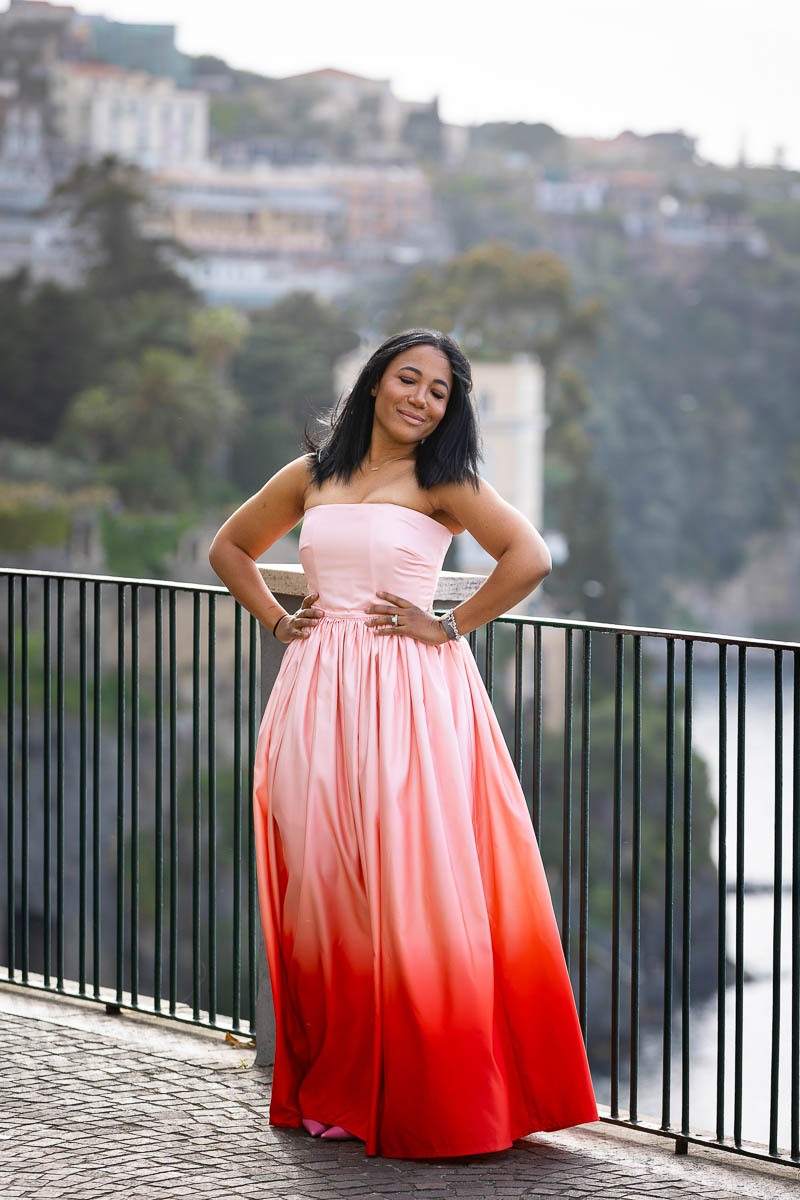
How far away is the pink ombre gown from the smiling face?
0.18 meters

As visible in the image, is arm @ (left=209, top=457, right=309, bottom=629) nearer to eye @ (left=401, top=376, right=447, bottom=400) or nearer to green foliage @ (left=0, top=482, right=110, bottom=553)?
eye @ (left=401, top=376, right=447, bottom=400)

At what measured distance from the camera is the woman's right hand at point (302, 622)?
3.21m

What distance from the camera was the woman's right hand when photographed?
321 cm

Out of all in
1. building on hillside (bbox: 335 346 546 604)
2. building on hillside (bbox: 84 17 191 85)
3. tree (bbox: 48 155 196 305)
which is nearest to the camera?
building on hillside (bbox: 335 346 546 604)

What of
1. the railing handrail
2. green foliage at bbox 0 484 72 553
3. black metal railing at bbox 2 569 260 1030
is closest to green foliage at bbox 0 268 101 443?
green foliage at bbox 0 484 72 553

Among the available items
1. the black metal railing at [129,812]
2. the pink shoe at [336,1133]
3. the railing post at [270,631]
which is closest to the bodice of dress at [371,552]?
the railing post at [270,631]

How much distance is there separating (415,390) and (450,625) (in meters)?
0.48

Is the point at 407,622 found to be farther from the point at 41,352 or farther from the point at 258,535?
the point at 41,352

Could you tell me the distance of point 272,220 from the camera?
63938 millimetres

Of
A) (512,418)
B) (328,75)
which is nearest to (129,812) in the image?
(512,418)

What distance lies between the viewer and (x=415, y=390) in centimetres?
313

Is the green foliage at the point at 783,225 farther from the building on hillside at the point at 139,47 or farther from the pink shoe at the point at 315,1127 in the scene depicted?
the pink shoe at the point at 315,1127

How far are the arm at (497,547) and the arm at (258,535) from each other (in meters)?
0.35

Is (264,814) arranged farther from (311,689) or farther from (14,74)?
(14,74)
